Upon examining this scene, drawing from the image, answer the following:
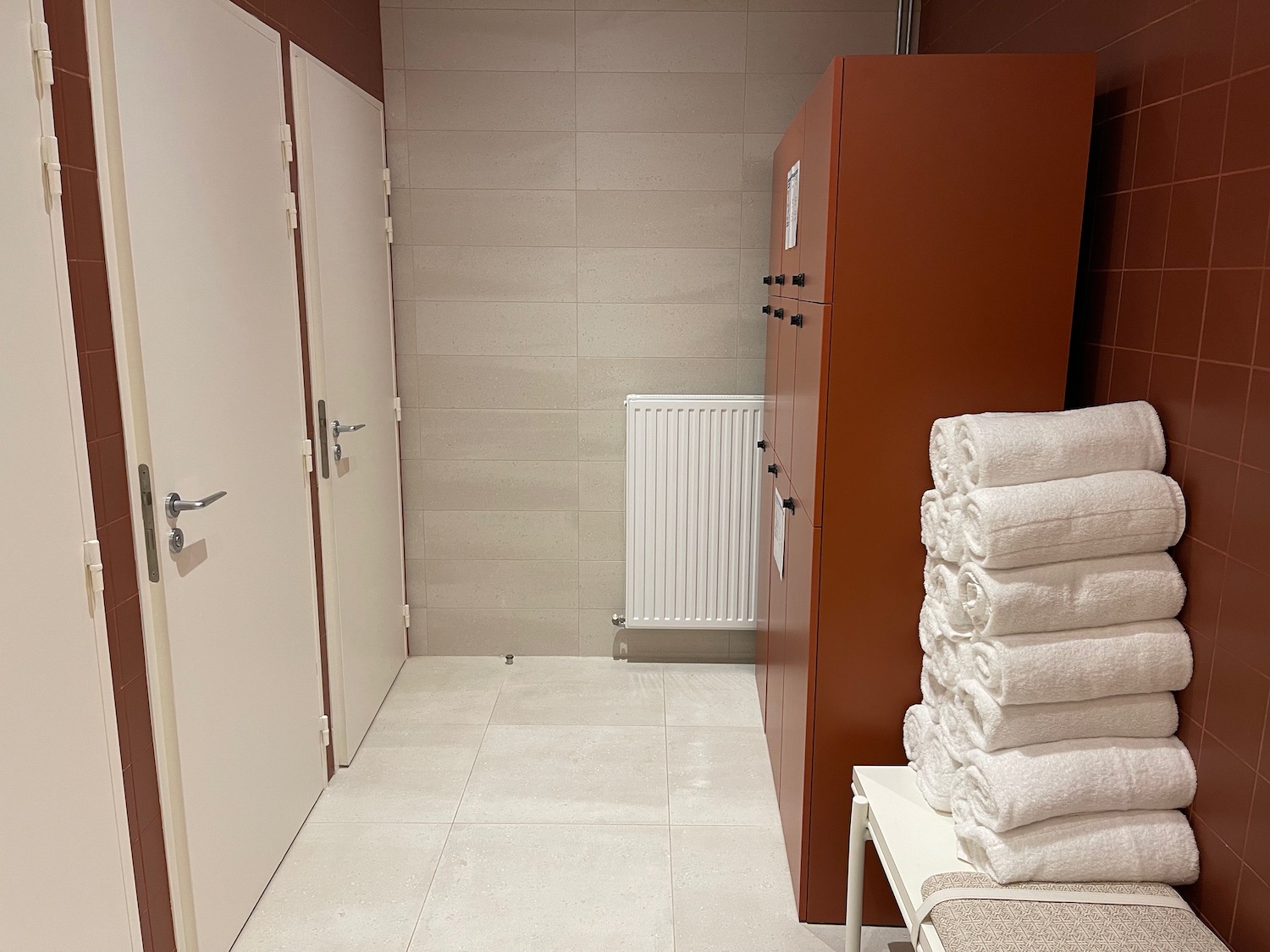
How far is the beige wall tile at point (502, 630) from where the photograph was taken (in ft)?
12.5

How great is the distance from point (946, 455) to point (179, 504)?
1.54 metres

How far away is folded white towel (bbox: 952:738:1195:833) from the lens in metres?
1.65

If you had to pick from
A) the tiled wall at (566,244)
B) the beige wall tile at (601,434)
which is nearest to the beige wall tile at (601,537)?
the tiled wall at (566,244)

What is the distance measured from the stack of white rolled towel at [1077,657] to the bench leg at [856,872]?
0.27 metres

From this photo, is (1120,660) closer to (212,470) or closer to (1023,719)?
(1023,719)

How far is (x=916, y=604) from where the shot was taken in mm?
2100

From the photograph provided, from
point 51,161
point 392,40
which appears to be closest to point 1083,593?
point 51,161

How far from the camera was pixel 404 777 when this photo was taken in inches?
116

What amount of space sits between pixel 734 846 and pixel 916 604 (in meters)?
0.95

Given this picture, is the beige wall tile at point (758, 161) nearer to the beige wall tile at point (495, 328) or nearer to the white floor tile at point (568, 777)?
the beige wall tile at point (495, 328)

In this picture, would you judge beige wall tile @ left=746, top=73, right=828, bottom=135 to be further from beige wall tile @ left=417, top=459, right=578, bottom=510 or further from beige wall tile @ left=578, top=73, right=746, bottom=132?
beige wall tile @ left=417, top=459, right=578, bottom=510

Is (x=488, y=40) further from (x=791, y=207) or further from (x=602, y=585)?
(x=602, y=585)

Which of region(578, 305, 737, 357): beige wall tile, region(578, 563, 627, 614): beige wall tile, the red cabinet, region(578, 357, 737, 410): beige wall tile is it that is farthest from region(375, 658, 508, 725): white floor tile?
the red cabinet

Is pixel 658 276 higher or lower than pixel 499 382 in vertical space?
higher
